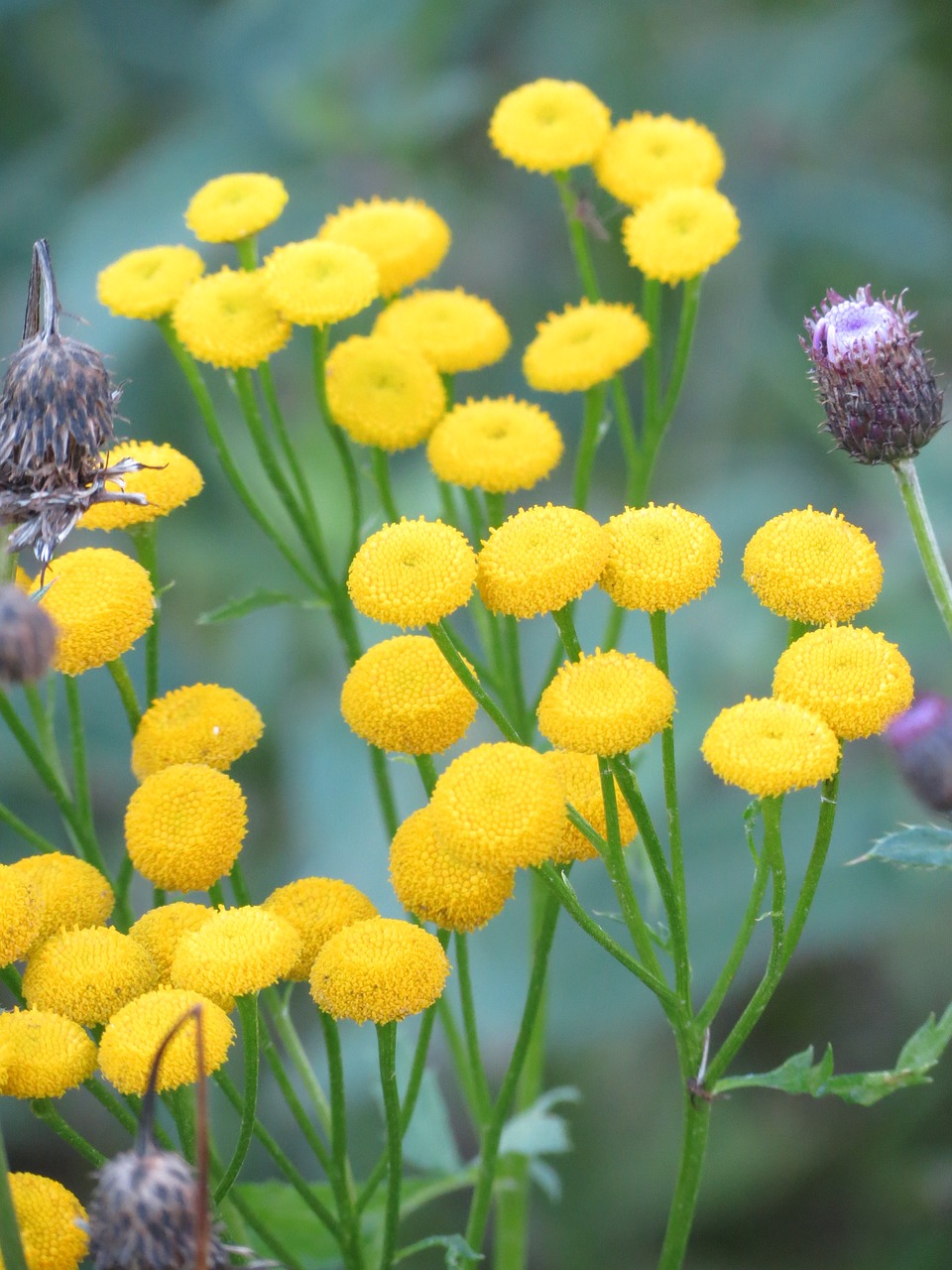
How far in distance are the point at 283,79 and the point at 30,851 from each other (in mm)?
1834

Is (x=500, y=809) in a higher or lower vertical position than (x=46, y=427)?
lower

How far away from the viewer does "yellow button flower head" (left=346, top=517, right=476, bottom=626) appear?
1476mm

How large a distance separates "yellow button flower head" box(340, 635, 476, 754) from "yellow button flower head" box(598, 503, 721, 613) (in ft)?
0.62

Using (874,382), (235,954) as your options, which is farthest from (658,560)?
(235,954)

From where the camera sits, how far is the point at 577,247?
219 cm

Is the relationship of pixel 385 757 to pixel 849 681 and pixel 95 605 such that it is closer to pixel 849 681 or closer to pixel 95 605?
pixel 95 605

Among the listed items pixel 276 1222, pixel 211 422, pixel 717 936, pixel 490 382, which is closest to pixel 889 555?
pixel 717 936

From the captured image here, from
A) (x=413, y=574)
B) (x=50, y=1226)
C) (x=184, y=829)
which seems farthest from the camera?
(x=184, y=829)

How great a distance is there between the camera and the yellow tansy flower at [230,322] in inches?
76.9

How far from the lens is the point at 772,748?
1.44m

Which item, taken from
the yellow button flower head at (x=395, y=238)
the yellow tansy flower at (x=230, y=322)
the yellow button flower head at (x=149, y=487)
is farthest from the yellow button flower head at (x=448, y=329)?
the yellow button flower head at (x=149, y=487)

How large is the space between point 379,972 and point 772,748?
1.37 feet

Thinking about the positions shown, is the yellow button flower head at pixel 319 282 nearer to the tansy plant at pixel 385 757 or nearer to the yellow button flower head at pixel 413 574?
the tansy plant at pixel 385 757

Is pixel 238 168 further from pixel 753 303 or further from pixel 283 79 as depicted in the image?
pixel 753 303
